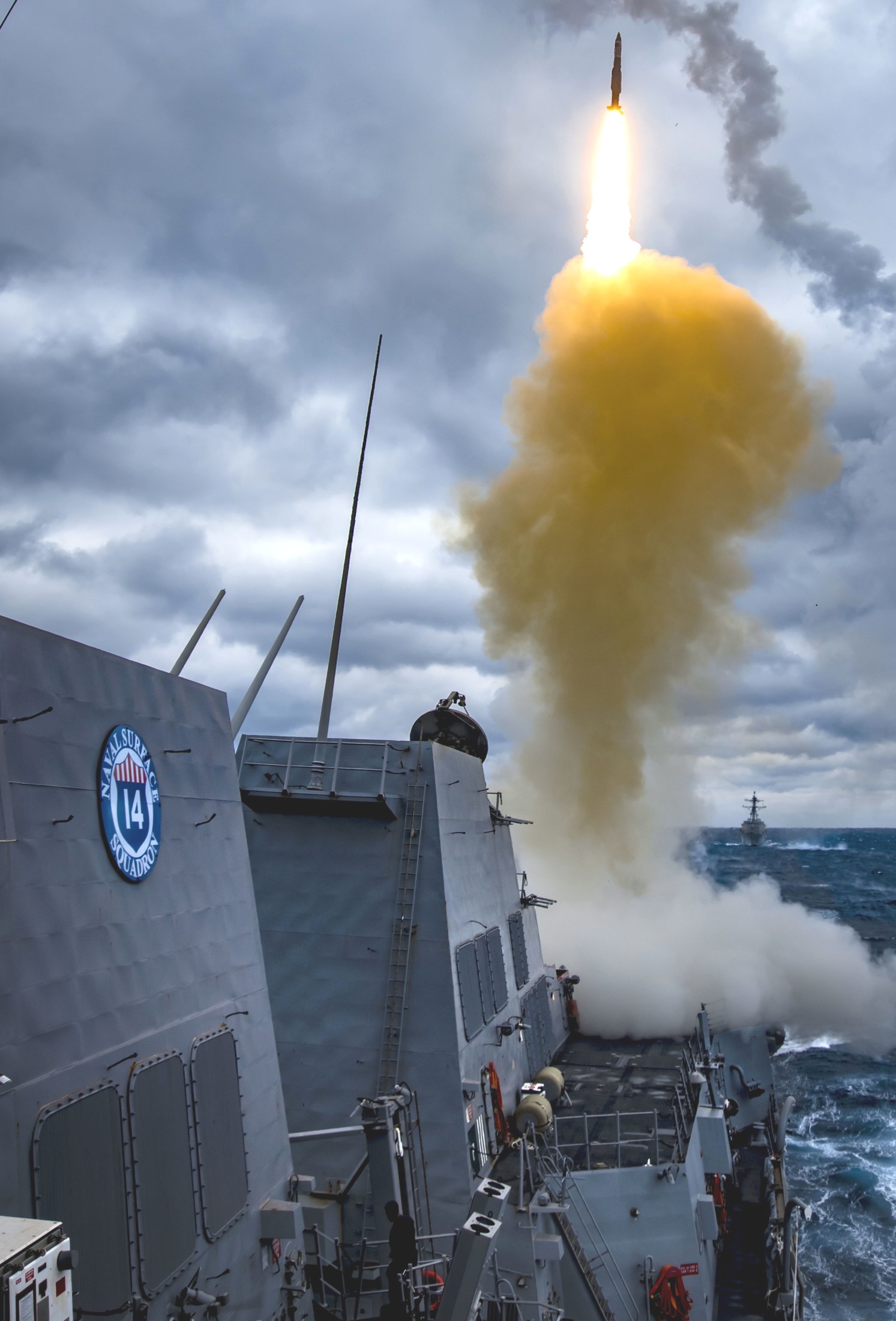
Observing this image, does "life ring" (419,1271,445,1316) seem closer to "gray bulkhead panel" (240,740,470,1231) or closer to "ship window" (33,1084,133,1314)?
"gray bulkhead panel" (240,740,470,1231)

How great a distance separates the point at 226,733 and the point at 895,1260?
81.5ft

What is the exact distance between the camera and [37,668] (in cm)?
763

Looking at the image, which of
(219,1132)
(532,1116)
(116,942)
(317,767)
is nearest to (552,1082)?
(532,1116)

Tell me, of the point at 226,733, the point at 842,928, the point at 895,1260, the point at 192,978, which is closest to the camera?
the point at 192,978

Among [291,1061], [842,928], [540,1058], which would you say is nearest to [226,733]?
[291,1061]

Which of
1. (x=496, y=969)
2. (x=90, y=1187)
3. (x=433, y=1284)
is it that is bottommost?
(x=433, y=1284)

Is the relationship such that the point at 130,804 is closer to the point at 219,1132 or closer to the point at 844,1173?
the point at 219,1132

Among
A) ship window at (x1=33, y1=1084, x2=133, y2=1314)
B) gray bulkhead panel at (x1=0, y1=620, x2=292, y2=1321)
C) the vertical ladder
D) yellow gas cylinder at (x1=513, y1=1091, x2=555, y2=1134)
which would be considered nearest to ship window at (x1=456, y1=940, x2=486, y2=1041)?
the vertical ladder

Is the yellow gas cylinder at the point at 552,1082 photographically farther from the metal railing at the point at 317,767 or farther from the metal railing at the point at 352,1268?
the metal railing at the point at 317,767

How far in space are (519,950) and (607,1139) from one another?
5.21m

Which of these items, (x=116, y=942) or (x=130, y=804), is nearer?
(x=116, y=942)

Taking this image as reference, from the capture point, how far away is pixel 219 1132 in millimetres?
9469

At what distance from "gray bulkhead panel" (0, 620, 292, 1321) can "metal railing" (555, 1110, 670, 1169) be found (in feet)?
25.5

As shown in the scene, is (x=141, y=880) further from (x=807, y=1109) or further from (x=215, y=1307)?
(x=807, y=1109)
